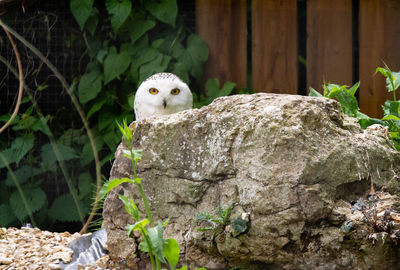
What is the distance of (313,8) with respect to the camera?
3.46 metres

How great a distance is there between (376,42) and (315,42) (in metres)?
0.40

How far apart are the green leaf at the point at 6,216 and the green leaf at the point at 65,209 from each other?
0.26 meters

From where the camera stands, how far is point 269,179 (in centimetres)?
175

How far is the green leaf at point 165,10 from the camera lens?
353 centimetres

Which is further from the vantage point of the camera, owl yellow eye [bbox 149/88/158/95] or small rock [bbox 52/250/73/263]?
owl yellow eye [bbox 149/88/158/95]

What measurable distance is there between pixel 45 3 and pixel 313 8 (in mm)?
1887

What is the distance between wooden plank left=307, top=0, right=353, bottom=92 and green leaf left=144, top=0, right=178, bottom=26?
92cm

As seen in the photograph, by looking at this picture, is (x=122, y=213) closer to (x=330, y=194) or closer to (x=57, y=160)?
(x=330, y=194)

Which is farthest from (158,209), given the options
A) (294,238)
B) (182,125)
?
(294,238)


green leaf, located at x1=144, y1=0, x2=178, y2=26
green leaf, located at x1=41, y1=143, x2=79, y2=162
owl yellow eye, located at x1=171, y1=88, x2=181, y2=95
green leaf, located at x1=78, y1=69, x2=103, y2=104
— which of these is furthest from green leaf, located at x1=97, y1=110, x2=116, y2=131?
owl yellow eye, located at x1=171, y1=88, x2=181, y2=95

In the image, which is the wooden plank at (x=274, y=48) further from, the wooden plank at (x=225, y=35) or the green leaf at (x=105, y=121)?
the green leaf at (x=105, y=121)

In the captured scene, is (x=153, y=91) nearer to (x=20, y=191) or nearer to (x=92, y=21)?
(x=92, y=21)

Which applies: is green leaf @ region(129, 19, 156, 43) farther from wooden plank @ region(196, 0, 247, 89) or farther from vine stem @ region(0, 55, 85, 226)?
vine stem @ region(0, 55, 85, 226)

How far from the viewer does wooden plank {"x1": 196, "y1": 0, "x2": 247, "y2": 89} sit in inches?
140
